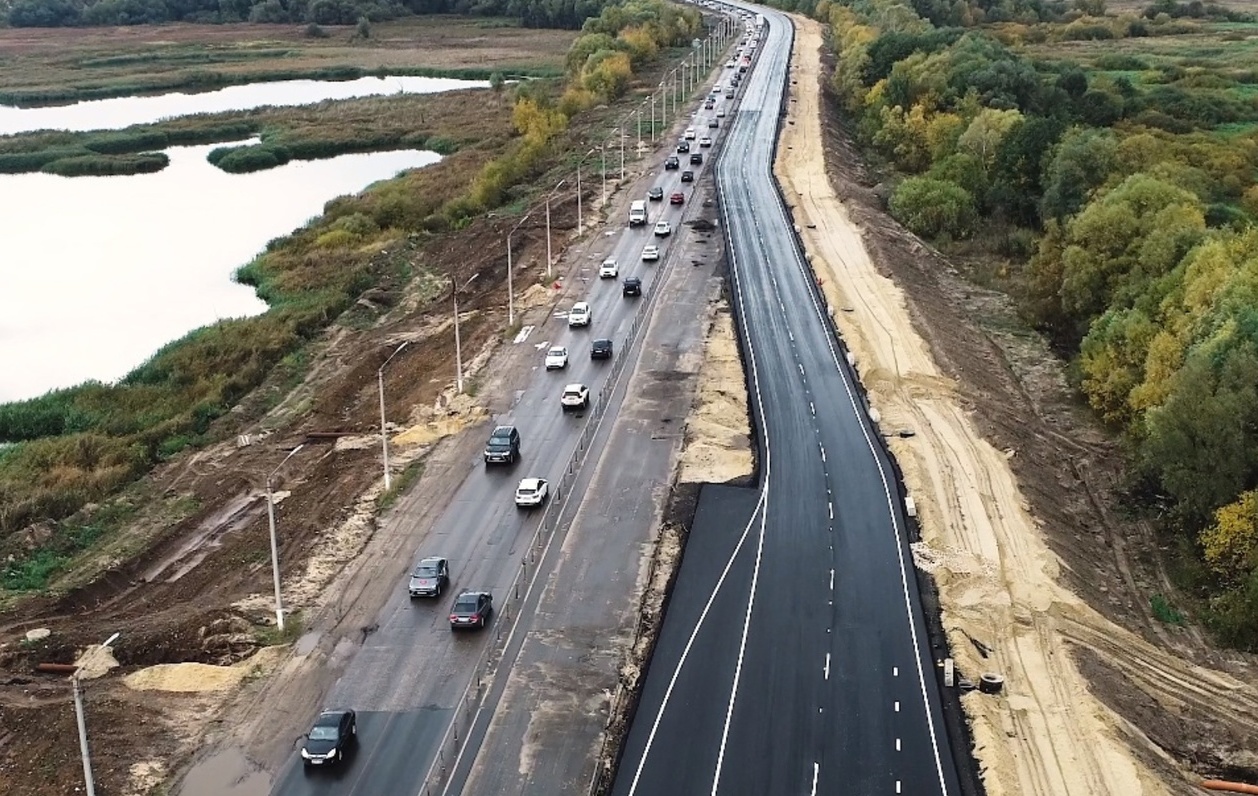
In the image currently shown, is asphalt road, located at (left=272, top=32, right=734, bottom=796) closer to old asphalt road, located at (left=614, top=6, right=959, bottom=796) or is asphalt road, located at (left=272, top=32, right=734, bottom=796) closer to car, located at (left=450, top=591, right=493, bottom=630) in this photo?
car, located at (left=450, top=591, right=493, bottom=630)

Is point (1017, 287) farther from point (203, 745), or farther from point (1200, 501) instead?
point (203, 745)

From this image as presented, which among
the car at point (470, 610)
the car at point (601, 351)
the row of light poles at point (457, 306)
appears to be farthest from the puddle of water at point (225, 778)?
the car at point (601, 351)

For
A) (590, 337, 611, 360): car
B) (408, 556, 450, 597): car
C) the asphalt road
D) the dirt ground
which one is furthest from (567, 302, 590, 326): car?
(408, 556, 450, 597): car

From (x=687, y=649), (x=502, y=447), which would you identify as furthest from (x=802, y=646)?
(x=502, y=447)

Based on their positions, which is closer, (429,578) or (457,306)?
(429,578)

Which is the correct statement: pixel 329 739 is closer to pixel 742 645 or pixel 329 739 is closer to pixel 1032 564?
pixel 742 645
